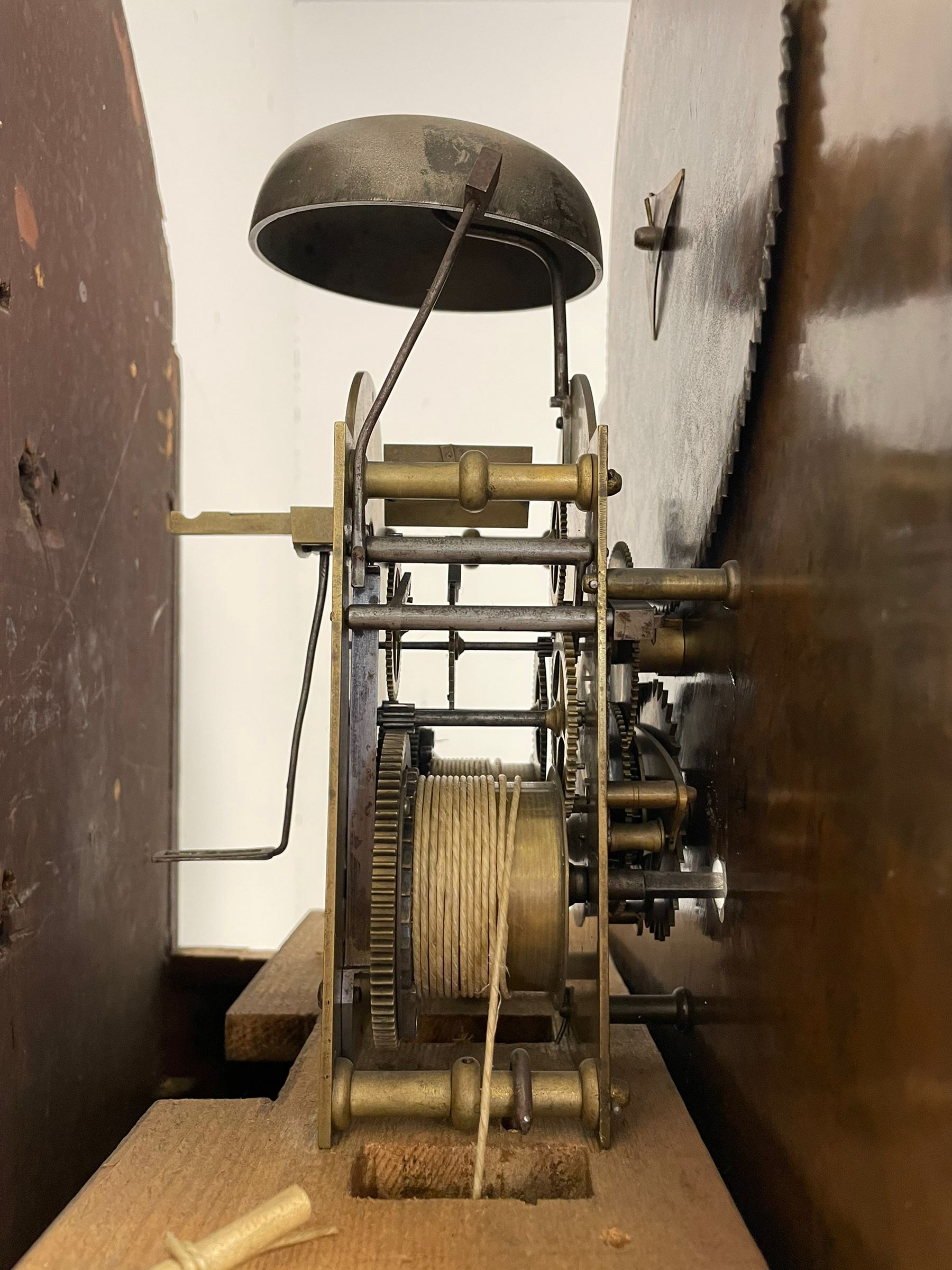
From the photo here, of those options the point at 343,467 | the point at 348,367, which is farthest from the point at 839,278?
the point at 348,367

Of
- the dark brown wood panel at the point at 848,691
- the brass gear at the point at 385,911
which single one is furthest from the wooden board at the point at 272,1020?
the dark brown wood panel at the point at 848,691

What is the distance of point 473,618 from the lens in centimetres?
94

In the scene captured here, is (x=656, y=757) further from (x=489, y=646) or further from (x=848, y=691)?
(x=848, y=691)

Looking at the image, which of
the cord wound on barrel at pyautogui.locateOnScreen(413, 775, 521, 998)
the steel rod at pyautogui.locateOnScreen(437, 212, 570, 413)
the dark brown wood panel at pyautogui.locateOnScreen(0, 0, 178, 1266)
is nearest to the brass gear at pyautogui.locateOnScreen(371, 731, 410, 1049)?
the cord wound on barrel at pyautogui.locateOnScreen(413, 775, 521, 998)

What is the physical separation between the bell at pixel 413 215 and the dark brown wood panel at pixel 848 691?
205 millimetres

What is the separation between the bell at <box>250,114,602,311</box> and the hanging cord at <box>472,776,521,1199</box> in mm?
574

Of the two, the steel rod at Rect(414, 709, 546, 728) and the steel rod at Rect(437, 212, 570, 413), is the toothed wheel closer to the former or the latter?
the steel rod at Rect(414, 709, 546, 728)

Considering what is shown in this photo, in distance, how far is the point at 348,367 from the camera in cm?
288

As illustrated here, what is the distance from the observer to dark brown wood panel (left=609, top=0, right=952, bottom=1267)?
0.61 meters

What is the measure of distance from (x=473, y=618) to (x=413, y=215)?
65 centimetres

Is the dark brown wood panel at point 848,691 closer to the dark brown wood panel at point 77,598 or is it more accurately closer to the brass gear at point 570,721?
the brass gear at point 570,721

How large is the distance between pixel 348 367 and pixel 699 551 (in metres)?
1.92

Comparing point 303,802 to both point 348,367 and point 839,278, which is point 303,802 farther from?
point 839,278

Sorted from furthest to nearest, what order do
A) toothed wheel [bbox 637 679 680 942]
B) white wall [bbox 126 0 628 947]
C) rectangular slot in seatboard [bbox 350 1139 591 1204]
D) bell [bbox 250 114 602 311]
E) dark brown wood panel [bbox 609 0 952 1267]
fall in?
white wall [bbox 126 0 628 947] → toothed wheel [bbox 637 679 680 942] → bell [bbox 250 114 602 311] → rectangular slot in seatboard [bbox 350 1139 591 1204] → dark brown wood panel [bbox 609 0 952 1267]
